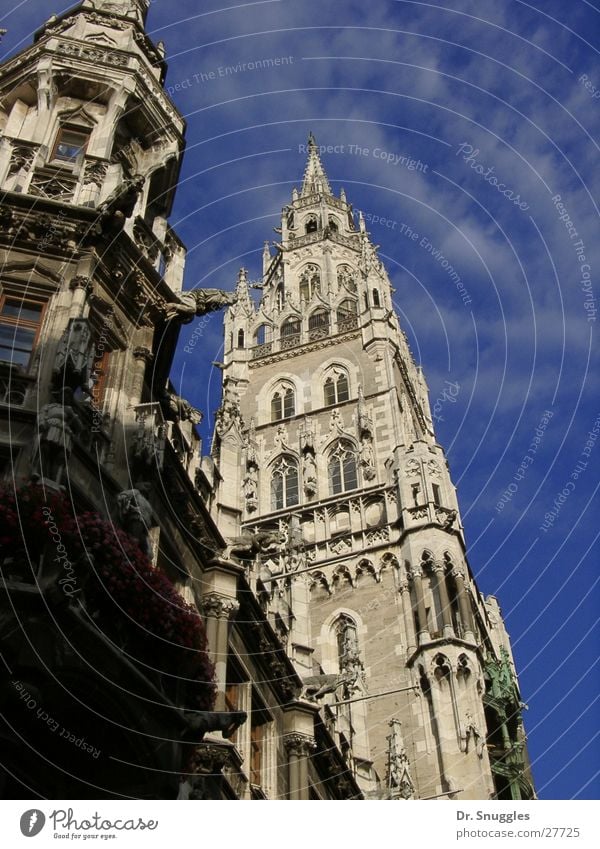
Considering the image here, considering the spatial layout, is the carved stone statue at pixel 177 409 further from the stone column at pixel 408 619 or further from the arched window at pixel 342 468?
the arched window at pixel 342 468

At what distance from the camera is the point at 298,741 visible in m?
19.6

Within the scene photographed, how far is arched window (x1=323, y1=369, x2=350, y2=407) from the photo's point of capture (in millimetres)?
51691

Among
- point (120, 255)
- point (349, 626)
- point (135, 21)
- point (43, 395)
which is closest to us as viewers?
point (43, 395)

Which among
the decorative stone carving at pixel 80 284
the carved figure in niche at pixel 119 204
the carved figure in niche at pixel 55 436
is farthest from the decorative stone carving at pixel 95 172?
the carved figure in niche at pixel 55 436

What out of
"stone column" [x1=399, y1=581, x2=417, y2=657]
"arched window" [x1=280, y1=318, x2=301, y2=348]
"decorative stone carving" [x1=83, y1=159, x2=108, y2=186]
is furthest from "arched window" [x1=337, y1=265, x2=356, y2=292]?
"decorative stone carving" [x1=83, y1=159, x2=108, y2=186]

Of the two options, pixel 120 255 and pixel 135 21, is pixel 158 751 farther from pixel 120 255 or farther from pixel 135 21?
pixel 135 21

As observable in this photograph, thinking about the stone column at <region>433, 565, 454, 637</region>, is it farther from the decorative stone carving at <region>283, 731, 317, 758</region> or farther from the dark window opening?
the dark window opening

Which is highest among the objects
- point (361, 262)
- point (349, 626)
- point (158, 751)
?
point (361, 262)

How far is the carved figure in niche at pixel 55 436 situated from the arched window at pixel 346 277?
162 ft

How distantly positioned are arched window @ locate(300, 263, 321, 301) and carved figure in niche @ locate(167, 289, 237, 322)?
144 feet

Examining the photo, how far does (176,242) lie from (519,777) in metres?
22.2

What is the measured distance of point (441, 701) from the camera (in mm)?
32781

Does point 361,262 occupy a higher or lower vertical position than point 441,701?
higher

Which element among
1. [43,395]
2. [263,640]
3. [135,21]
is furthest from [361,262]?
[43,395]
